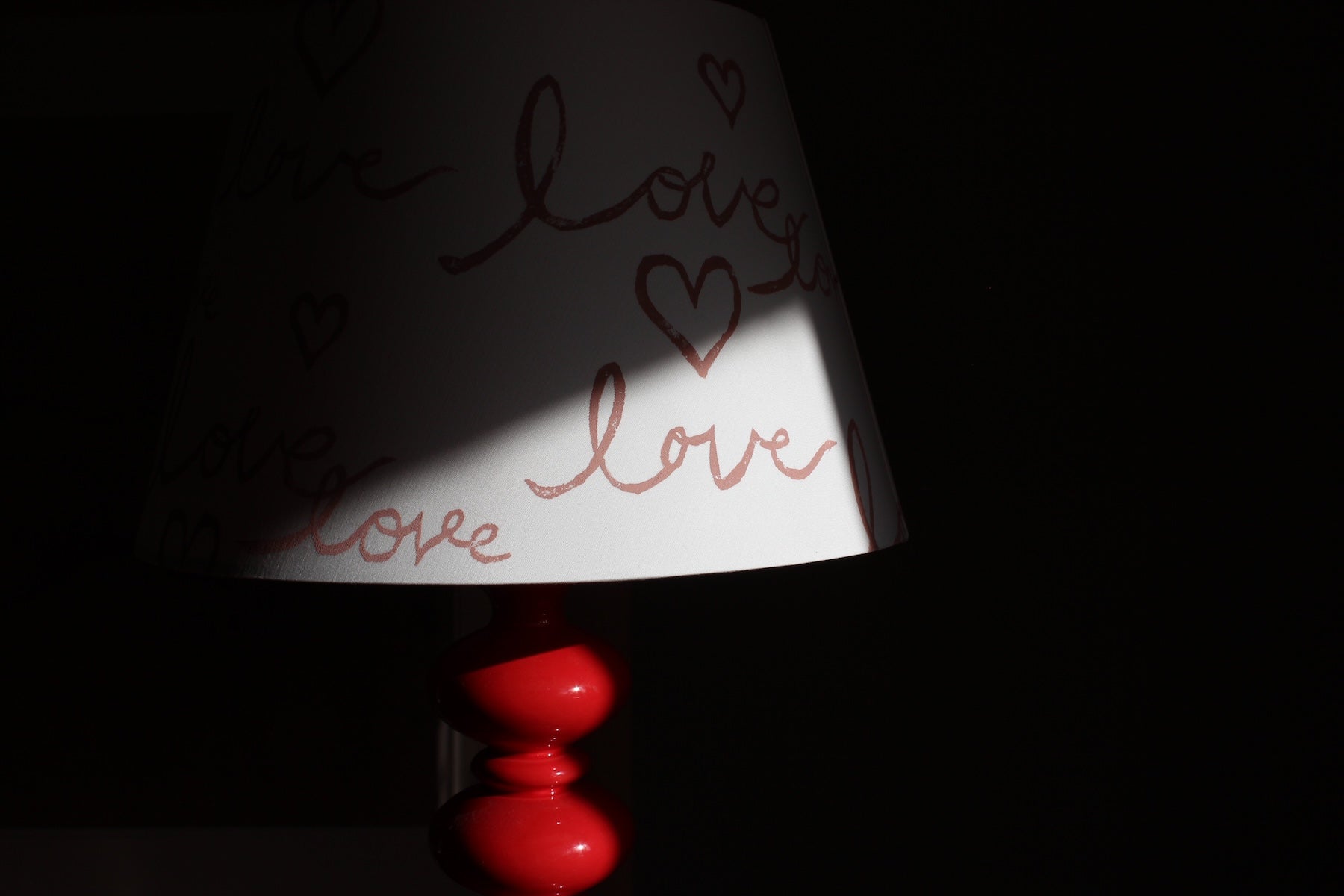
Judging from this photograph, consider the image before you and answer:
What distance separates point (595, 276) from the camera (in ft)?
1.44

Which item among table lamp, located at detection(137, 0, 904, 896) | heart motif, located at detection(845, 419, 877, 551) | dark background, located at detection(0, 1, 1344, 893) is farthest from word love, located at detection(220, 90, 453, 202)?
dark background, located at detection(0, 1, 1344, 893)

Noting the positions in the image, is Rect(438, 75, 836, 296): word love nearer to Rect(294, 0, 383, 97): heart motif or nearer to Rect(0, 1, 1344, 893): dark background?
Rect(294, 0, 383, 97): heart motif

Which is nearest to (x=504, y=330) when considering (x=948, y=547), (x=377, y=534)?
(x=377, y=534)

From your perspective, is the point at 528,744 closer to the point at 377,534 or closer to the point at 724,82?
the point at 377,534

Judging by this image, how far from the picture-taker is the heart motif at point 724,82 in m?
0.48

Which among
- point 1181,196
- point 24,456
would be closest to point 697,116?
point 1181,196

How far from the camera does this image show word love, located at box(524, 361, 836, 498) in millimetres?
423

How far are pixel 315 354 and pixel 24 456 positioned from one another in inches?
22.9

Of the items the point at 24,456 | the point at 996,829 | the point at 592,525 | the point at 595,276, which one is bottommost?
the point at 996,829

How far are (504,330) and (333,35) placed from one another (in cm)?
18

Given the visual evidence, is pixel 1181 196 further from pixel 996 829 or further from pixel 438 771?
pixel 438 771

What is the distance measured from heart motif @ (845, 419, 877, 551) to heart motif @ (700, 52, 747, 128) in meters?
0.17

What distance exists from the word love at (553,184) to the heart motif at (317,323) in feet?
0.18

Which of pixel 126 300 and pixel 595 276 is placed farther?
pixel 126 300
